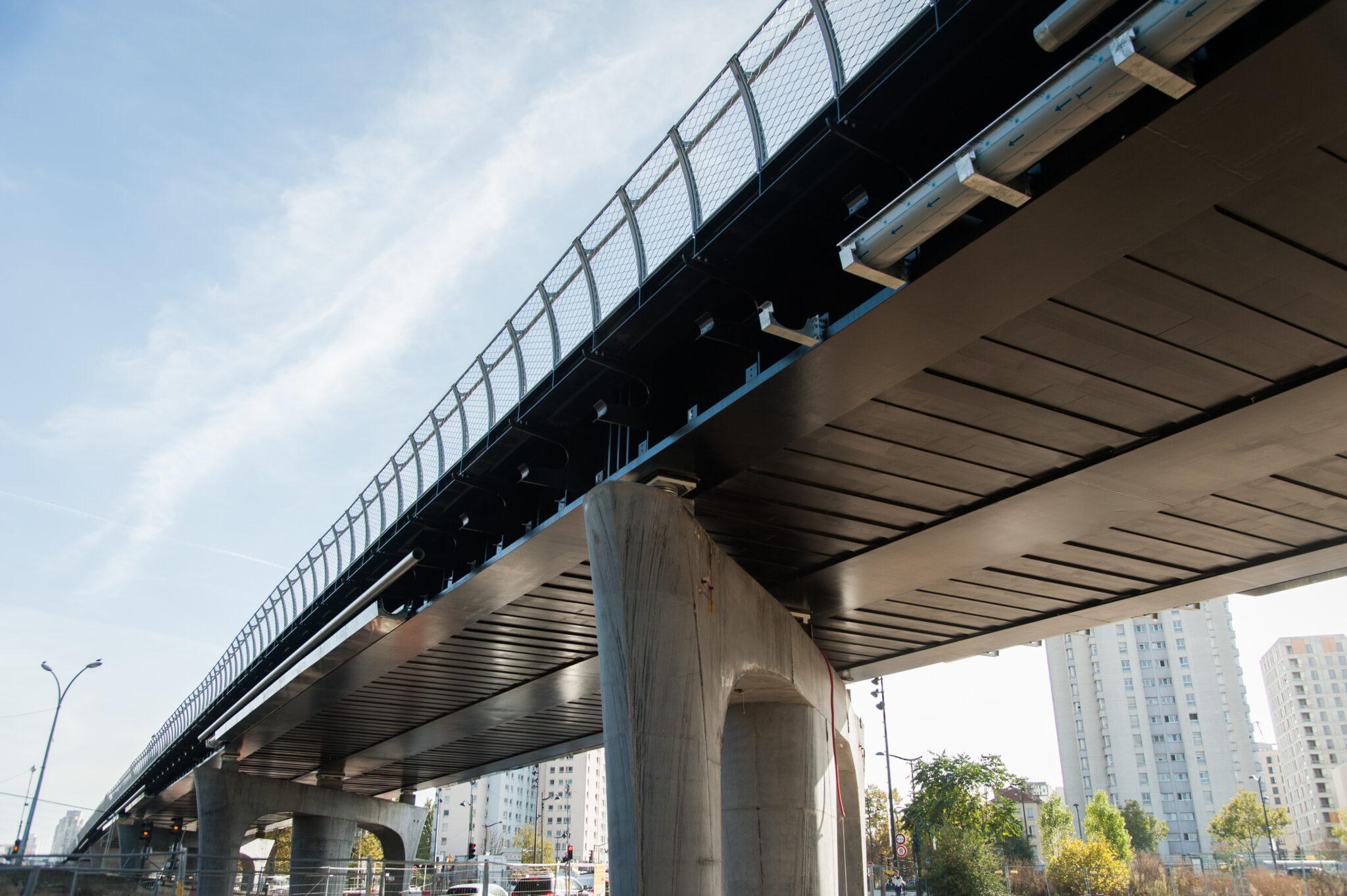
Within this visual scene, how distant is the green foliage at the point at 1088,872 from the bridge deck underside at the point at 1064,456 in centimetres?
2395

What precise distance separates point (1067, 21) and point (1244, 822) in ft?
379

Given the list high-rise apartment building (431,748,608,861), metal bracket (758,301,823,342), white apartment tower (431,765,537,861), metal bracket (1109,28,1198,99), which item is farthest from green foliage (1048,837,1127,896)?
white apartment tower (431,765,537,861)

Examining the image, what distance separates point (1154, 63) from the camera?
5.89m

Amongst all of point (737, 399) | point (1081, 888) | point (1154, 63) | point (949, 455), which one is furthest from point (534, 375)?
point (1081, 888)

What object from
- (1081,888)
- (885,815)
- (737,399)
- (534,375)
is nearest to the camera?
(737,399)

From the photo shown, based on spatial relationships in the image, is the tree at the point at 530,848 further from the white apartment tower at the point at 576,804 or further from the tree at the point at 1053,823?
the tree at the point at 1053,823

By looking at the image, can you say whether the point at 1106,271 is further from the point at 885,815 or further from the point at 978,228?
the point at 885,815

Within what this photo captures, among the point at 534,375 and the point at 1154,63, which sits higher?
the point at 534,375

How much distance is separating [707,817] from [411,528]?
917 centimetres

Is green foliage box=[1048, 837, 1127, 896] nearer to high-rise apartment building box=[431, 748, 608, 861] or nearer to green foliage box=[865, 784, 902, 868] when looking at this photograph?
green foliage box=[865, 784, 902, 868]

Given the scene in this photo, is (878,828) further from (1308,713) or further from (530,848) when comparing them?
(1308,713)

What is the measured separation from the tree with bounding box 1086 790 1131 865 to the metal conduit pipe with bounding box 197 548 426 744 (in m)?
82.4

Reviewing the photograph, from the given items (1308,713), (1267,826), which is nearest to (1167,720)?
(1267,826)

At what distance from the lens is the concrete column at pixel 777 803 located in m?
16.8
